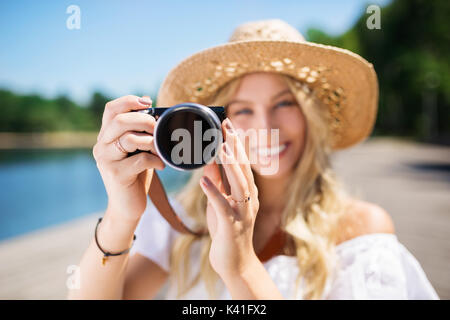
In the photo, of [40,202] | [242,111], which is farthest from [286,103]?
[40,202]

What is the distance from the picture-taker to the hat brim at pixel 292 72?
139cm

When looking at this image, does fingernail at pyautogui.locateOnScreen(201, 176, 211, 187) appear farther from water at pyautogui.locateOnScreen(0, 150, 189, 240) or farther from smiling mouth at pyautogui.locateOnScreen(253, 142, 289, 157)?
water at pyautogui.locateOnScreen(0, 150, 189, 240)

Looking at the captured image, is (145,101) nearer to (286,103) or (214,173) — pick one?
(214,173)

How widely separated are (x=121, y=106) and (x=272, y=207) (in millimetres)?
985

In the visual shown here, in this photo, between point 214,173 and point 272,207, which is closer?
point 214,173

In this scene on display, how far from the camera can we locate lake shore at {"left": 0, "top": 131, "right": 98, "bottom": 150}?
108 ft

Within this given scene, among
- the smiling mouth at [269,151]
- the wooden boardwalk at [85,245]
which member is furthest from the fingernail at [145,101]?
the wooden boardwalk at [85,245]

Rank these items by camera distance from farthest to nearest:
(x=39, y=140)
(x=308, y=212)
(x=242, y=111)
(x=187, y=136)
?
1. (x=39, y=140)
2. (x=308, y=212)
3. (x=242, y=111)
4. (x=187, y=136)

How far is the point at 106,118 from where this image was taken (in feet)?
3.14

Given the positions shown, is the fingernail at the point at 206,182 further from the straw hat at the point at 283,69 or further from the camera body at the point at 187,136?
the straw hat at the point at 283,69

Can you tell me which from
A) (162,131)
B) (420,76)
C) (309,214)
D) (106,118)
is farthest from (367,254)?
(420,76)

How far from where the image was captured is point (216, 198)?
90 cm

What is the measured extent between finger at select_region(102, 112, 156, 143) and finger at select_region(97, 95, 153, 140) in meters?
0.03
